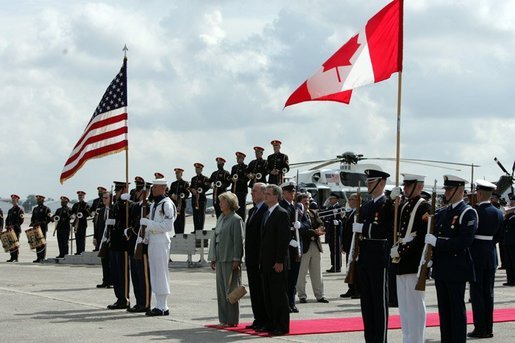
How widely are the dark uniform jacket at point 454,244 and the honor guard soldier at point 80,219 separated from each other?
1926 cm

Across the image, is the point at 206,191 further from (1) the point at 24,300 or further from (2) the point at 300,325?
(2) the point at 300,325

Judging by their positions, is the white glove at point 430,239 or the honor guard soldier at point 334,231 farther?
the honor guard soldier at point 334,231

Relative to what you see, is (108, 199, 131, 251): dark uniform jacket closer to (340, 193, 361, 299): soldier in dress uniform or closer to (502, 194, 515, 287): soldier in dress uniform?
(340, 193, 361, 299): soldier in dress uniform

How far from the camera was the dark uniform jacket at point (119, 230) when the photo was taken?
1548 centimetres

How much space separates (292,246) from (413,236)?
477cm

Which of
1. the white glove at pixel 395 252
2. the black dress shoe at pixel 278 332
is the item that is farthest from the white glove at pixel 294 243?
the white glove at pixel 395 252

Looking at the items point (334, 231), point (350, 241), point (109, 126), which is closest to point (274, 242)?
point (109, 126)

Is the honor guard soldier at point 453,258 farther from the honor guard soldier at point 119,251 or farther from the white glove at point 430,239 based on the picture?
the honor guard soldier at point 119,251

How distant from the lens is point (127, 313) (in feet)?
48.0

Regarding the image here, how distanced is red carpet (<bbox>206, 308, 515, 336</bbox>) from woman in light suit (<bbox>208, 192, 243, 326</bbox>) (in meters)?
0.22

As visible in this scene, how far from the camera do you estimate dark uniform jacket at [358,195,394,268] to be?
1062 cm

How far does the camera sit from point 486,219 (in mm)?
12211

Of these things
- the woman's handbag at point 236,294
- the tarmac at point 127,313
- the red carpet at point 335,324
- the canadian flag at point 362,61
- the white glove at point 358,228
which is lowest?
the red carpet at point 335,324

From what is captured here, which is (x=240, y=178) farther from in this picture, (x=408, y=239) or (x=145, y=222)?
(x=408, y=239)
